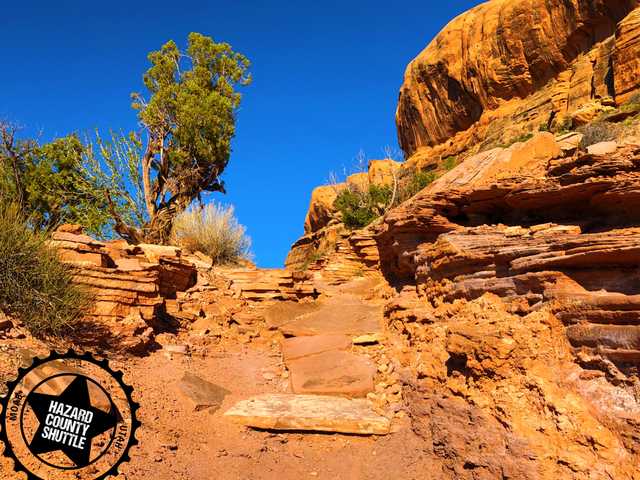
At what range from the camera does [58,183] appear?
14.9m

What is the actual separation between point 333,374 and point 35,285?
13.7 ft

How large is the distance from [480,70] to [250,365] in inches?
1209

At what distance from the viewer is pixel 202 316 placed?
8938 millimetres

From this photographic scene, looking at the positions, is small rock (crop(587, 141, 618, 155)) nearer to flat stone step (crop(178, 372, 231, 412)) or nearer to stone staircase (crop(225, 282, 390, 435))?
stone staircase (crop(225, 282, 390, 435))

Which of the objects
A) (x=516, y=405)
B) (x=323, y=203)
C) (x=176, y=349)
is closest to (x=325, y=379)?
(x=176, y=349)

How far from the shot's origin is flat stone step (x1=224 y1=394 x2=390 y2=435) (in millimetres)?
5273

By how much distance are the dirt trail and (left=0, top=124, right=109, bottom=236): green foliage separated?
9863mm

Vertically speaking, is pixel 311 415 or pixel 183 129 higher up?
pixel 183 129

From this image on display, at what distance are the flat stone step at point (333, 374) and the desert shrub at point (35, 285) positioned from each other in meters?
3.15

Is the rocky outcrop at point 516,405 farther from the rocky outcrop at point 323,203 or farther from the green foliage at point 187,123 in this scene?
the rocky outcrop at point 323,203

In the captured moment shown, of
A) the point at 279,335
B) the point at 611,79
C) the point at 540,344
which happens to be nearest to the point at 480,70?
the point at 611,79

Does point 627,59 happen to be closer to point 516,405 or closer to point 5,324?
point 516,405

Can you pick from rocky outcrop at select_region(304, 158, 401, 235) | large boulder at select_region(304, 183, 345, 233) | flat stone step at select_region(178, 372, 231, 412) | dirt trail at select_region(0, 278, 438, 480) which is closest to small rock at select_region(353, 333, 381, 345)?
dirt trail at select_region(0, 278, 438, 480)

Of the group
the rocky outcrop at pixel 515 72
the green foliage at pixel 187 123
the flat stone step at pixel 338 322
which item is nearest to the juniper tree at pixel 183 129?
the green foliage at pixel 187 123
